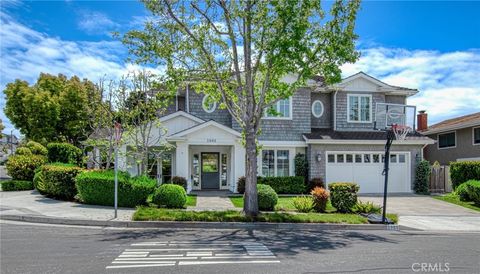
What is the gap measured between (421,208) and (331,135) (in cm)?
696

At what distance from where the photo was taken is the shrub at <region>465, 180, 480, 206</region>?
19109 millimetres

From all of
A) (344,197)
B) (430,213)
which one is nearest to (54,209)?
(344,197)

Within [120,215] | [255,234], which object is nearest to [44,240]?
[120,215]

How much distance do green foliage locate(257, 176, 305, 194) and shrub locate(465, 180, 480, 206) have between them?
8225 millimetres

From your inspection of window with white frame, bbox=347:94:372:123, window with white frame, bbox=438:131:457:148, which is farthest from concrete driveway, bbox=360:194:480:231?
window with white frame, bbox=438:131:457:148

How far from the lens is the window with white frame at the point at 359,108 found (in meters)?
24.6

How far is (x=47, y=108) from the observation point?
1142 inches

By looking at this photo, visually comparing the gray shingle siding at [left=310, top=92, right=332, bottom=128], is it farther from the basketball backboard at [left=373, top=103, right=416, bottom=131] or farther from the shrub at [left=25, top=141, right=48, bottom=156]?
the shrub at [left=25, top=141, right=48, bottom=156]

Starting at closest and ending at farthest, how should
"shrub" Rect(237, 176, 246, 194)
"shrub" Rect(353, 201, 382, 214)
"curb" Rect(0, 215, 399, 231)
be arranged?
"curb" Rect(0, 215, 399, 231), "shrub" Rect(353, 201, 382, 214), "shrub" Rect(237, 176, 246, 194)

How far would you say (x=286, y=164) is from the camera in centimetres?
2319

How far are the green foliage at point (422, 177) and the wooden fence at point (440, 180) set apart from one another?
5.63 ft

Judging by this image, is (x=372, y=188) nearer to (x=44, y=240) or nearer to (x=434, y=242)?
(x=434, y=242)

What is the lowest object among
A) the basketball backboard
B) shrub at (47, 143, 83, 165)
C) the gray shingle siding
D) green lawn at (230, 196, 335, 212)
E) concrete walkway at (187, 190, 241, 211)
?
green lawn at (230, 196, 335, 212)

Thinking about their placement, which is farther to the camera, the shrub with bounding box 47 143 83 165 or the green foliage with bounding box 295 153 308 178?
the green foliage with bounding box 295 153 308 178
